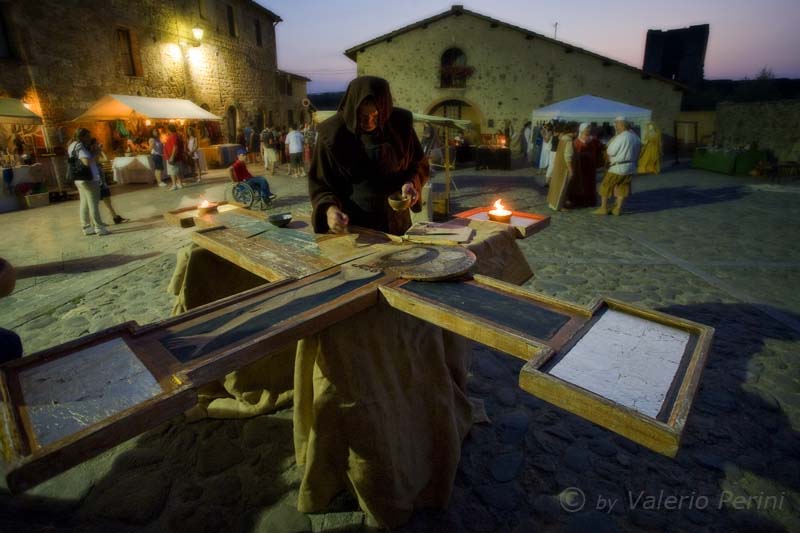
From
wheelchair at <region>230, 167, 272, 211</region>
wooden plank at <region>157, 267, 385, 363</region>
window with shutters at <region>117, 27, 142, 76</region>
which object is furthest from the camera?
window with shutters at <region>117, 27, 142, 76</region>

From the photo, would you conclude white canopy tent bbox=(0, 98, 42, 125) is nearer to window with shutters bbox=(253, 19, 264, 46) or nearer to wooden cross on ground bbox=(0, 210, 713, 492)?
wooden cross on ground bbox=(0, 210, 713, 492)

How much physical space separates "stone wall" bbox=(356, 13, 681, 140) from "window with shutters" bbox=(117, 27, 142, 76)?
9535 millimetres

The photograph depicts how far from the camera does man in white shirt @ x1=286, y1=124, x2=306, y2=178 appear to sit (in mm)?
13961

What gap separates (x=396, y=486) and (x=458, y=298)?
1109mm

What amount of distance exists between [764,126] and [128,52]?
80.2ft

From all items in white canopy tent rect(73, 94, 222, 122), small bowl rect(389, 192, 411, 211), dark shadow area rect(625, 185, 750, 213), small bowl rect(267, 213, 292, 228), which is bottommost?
dark shadow area rect(625, 185, 750, 213)

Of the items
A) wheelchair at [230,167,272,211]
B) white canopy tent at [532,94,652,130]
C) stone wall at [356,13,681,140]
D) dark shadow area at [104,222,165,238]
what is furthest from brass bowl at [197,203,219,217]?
stone wall at [356,13,681,140]

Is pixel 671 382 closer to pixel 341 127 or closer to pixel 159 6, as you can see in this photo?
pixel 341 127

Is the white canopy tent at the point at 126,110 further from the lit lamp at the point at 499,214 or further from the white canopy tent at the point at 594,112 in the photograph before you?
the lit lamp at the point at 499,214

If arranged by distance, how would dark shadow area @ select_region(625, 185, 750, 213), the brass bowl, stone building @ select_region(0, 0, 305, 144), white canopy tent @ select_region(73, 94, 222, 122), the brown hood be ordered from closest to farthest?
the brown hood < the brass bowl < dark shadow area @ select_region(625, 185, 750, 213) < stone building @ select_region(0, 0, 305, 144) < white canopy tent @ select_region(73, 94, 222, 122)

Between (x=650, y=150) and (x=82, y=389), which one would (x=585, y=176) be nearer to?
(x=650, y=150)

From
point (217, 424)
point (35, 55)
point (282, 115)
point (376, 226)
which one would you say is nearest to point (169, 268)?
point (217, 424)

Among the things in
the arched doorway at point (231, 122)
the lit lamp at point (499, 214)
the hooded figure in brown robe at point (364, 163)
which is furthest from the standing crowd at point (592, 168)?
the arched doorway at point (231, 122)

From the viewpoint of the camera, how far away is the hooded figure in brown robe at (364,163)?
2529 millimetres
